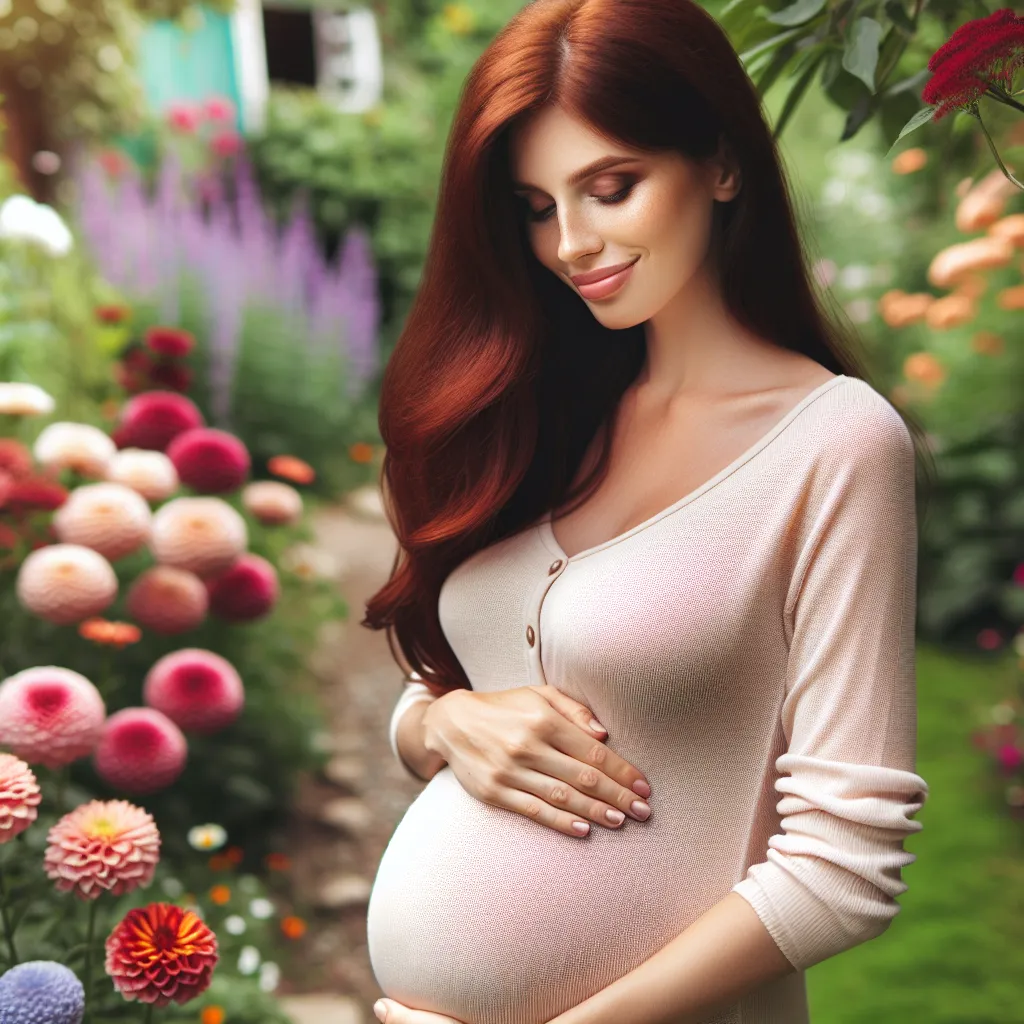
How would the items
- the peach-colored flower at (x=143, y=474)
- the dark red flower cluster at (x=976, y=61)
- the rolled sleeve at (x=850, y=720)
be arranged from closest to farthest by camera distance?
the dark red flower cluster at (x=976, y=61) < the rolled sleeve at (x=850, y=720) < the peach-colored flower at (x=143, y=474)

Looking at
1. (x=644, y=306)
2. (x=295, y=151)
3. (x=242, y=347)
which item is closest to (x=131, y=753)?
(x=644, y=306)

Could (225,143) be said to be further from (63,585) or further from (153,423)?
(63,585)

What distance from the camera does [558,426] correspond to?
1.58m

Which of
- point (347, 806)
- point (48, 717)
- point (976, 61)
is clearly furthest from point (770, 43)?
point (347, 806)

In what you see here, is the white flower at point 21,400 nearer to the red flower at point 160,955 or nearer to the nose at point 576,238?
the red flower at point 160,955

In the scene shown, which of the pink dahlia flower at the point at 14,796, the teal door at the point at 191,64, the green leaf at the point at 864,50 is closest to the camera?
the green leaf at the point at 864,50

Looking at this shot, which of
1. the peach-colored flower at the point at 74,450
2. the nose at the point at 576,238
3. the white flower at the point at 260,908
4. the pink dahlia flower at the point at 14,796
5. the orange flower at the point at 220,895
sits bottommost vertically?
the white flower at the point at 260,908

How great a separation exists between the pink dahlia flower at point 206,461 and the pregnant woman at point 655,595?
124cm

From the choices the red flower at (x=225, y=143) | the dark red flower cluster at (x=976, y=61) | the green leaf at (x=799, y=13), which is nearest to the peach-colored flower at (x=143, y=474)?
the green leaf at (x=799, y=13)

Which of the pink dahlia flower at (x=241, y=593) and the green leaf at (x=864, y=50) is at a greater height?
the green leaf at (x=864, y=50)

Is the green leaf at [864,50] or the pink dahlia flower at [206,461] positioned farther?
the pink dahlia flower at [206,461]

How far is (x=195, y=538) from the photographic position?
7.98ft

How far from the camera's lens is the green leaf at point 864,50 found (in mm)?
1255

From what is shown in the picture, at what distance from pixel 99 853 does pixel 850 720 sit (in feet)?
3.09
